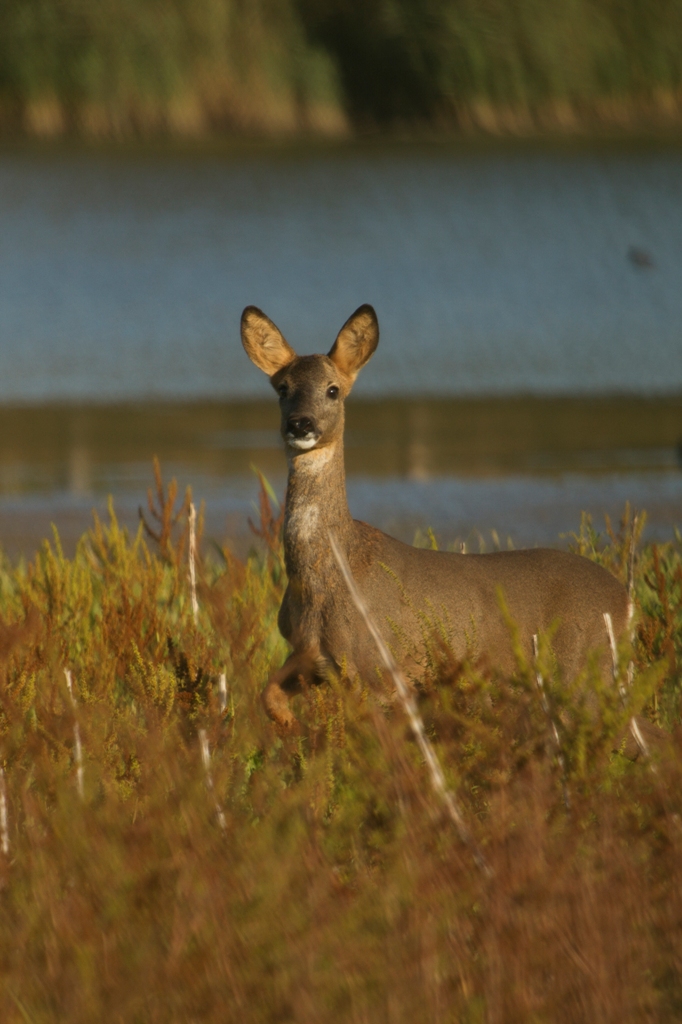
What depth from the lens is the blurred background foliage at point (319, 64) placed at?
80.7 ft

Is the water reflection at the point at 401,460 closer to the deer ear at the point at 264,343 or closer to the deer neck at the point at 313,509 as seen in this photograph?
the deer ear at the point at 264,343

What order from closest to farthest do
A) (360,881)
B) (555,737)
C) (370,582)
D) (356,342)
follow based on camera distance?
(360,881), (555,737), (370,582), (356,342)

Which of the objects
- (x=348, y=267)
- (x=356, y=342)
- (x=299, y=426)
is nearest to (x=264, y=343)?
(x=356, y=342)

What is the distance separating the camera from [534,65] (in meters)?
24.6

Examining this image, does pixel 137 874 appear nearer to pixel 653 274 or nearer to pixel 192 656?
pixel 192 656

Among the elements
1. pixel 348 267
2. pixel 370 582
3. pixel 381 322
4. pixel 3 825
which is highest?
pixel 348 267

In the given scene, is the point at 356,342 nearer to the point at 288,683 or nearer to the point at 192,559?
the point at 192,559

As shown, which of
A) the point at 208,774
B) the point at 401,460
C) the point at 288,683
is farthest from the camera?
the point at 401,460

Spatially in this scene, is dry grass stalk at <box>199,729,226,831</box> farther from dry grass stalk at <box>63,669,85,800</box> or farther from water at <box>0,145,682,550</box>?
water at <box>0,145,682,550</box>

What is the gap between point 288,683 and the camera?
4809 mm

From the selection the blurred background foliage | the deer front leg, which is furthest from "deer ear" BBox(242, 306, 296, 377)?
the blurred background foliage

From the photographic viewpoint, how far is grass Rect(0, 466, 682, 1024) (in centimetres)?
303

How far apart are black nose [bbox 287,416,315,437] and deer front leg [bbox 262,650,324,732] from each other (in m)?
0.62

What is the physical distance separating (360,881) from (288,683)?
126 centimetres
